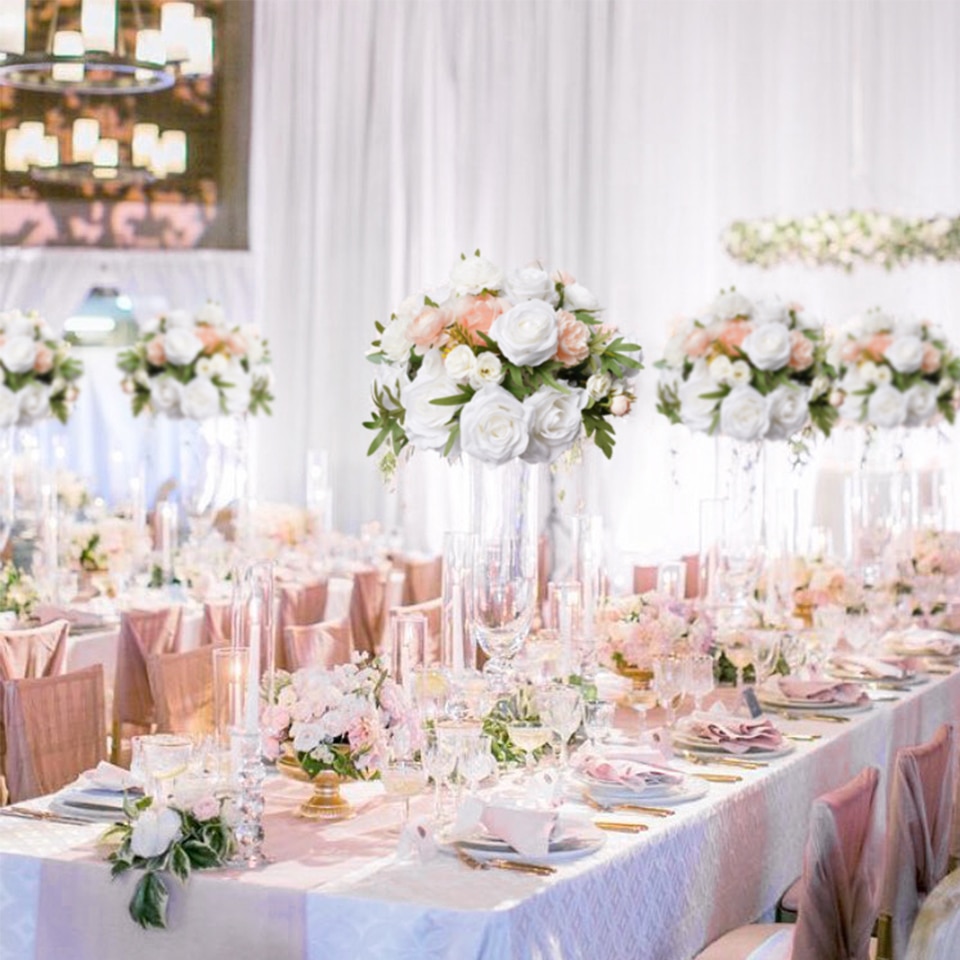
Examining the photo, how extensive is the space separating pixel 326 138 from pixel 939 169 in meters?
3.96

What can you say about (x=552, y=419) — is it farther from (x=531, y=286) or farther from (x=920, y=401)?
(x=920, y=401)

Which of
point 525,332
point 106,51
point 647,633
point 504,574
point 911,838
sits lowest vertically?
point 911,838

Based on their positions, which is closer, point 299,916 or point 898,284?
point 299,916

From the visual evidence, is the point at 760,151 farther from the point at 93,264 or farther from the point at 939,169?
the point at 93,264

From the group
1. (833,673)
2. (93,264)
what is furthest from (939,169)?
(833,673)

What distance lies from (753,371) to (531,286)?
9.00 ft

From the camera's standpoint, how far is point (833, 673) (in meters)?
5.53

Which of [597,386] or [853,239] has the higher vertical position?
[853,239]

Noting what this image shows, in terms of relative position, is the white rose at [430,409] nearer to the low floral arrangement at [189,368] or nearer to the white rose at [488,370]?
the white rose at [488,370]

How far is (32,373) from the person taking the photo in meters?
8.40

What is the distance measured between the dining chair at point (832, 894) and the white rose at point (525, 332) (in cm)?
114

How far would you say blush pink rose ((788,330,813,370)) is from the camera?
6.77m

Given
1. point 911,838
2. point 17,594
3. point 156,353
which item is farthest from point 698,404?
point 911,838

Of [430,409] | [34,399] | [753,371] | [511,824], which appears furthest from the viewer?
[34,399]
